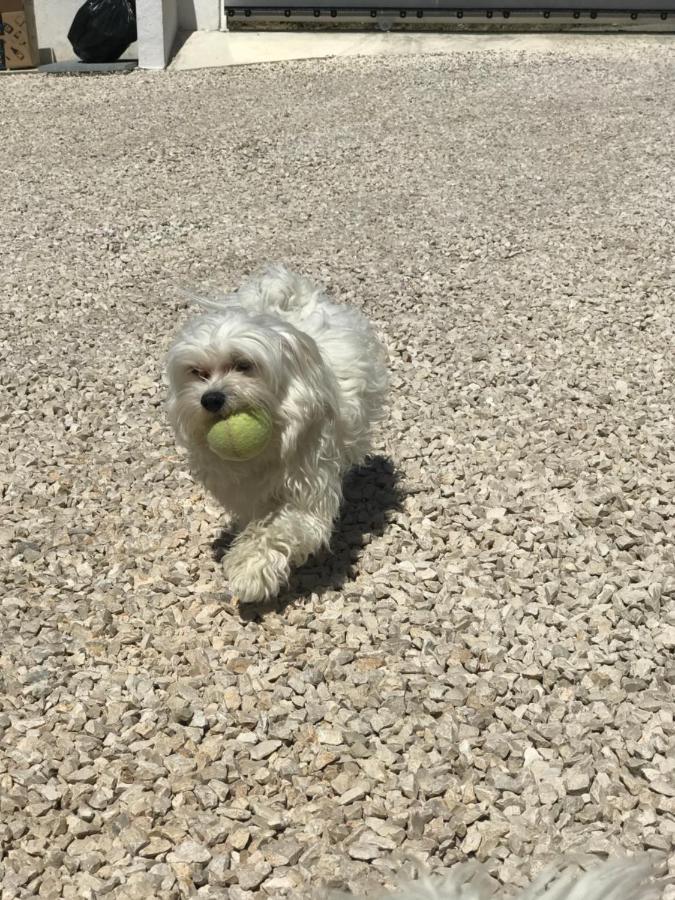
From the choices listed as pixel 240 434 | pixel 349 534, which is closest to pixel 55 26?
pixel 349 534

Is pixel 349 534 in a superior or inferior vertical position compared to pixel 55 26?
inferior

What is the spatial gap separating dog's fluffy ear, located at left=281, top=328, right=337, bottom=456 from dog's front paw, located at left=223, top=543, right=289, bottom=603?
449 millimetres

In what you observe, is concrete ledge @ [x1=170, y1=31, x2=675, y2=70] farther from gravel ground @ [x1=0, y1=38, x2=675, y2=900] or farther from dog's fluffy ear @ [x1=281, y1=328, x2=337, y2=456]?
dog's fluffy ear @ [x1=281, y1=328, x2=337, y2=456]

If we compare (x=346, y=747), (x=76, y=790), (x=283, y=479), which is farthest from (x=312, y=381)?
(x=76, y=790)

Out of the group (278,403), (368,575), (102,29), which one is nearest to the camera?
(278,403)

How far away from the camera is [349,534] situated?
12.7ft

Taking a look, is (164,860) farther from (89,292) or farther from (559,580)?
(89,292)

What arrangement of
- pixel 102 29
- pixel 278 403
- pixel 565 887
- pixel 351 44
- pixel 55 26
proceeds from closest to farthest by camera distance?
pixel 565 887
pixel 278 403
pixel 102 29
pixel 351 44
pixel 55 26

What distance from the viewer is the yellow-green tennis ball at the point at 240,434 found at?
290 cm

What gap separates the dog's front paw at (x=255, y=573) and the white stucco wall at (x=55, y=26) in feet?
45.2

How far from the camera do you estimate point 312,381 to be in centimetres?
309

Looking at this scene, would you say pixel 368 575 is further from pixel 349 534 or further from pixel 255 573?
pixel 255 573

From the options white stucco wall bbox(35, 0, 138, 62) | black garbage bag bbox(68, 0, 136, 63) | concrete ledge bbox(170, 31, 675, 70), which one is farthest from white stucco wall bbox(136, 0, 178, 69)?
white stucco wall bbox(35, 0, 138, 62)

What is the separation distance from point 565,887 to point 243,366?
1.95m
